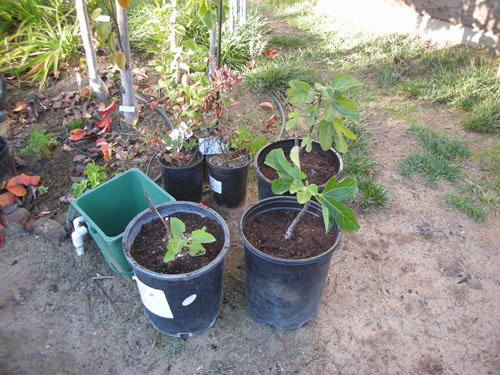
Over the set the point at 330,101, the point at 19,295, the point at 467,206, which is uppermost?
the point at 330,101

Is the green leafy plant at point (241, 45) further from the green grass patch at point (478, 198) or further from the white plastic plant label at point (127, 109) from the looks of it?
the green grass patch at point (478, 198)

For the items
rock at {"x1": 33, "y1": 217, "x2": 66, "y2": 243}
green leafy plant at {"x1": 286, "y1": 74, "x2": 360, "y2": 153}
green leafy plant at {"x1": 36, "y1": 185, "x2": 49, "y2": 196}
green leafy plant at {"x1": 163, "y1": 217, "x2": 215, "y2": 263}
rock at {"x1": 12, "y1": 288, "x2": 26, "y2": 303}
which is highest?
green leafy plant at {"x1": 286, "y1": 74, "x2": 360, "y2": 153}

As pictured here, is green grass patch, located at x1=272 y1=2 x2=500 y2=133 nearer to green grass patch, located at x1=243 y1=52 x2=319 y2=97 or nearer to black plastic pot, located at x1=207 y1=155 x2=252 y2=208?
green grass patch, located at x1=243 y1=52 x2=319 y2=97

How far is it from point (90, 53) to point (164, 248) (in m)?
2.01

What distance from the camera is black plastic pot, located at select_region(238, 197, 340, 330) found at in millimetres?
1812

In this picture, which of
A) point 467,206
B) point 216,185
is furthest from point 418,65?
point 216,185

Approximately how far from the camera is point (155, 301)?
1.86m

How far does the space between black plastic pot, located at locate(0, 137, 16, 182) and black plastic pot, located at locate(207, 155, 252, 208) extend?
1.30 meters

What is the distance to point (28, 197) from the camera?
2627 mm

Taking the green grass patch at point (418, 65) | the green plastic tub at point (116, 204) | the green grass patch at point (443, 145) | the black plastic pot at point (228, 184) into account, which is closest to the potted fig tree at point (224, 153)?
the black plastic pot at point (228, 184)

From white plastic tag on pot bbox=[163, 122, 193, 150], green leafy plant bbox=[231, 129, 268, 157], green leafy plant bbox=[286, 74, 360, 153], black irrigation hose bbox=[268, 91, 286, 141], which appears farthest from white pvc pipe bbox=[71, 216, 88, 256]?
black irrigation hose bbox=[268, 91, 286, 141]

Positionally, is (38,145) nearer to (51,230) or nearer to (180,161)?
(51,230)

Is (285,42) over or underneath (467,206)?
over

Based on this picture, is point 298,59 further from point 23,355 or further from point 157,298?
point 23,355
